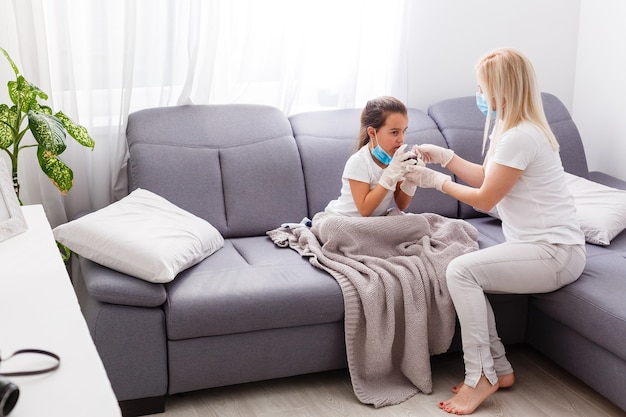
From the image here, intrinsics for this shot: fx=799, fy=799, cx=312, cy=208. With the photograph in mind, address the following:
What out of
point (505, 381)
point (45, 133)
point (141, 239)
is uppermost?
point (45, 133)

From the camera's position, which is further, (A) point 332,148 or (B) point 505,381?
(A) point 332,148

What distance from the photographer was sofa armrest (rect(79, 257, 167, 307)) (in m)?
2.56

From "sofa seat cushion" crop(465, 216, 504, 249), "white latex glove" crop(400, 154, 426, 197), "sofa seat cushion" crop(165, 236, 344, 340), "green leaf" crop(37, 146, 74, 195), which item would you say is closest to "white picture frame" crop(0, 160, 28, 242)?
"sofa seat cushion" crop(165, 236, 344, 340)

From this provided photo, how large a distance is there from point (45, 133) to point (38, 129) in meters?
0.03

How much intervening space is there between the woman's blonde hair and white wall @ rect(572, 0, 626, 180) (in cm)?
137

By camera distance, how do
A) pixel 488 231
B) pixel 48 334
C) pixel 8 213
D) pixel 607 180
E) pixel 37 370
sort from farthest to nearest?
pixel 607 180 → pixel 488 231 → pixel 8 213 → pixel 48 334 → pixel 37 370

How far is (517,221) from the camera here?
112 inches

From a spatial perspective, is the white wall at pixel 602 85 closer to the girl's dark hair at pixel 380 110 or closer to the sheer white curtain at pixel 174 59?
the sheer white curtain at pixel 174 59

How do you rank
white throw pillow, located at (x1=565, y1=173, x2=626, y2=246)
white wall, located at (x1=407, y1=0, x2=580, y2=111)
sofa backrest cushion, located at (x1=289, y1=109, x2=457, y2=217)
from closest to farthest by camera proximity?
white throw pillow, located at (x1=565, y1=173, x2=626, y2=246) < sofa backrest cushion, located at (x1=289, y1=109, x2=457, y2=217) < white wall, located at (x1=407, y1=0, x2=580, y2=111)

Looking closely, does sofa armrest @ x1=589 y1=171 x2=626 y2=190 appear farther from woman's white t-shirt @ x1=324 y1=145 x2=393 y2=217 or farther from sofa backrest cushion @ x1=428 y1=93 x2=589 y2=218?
woman's white t-shirt @ x1=324 y1=145 x2=393 y2=217

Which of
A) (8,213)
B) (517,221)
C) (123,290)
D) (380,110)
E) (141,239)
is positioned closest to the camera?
(8,213)

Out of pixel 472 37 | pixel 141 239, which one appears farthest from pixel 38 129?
pixel 472 37

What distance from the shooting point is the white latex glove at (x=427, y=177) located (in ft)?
9.61

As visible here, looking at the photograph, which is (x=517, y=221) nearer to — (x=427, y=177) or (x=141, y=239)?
(x=427, y=177)
